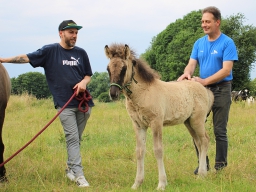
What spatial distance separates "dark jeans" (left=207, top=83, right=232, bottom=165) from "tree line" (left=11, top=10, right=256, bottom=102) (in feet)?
71.5

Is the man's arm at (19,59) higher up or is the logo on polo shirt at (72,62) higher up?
the man's arm at (19,59)

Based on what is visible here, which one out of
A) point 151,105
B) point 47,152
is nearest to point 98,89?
point 47,152

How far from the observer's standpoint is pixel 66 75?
538cm

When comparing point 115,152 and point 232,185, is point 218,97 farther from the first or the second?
point 115,152

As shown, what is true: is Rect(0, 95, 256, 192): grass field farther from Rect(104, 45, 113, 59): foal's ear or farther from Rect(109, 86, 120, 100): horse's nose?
Rect(104, 45, 113, 59): foal's ear

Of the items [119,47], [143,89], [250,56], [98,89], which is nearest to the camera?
[119,47]

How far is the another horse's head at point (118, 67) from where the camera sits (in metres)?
4.55

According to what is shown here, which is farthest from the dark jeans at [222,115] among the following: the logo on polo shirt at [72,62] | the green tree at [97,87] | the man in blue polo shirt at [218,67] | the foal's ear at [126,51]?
the green tree at [97,87]

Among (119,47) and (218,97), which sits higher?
(119,47)

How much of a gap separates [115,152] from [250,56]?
3266 cm

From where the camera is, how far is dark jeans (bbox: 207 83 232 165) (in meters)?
5.82

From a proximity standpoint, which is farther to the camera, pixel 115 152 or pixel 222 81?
pixel 115 152

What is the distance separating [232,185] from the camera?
498 centimetres

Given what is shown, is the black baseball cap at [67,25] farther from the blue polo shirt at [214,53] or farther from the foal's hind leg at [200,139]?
the foal's hind leg at [200,139]
